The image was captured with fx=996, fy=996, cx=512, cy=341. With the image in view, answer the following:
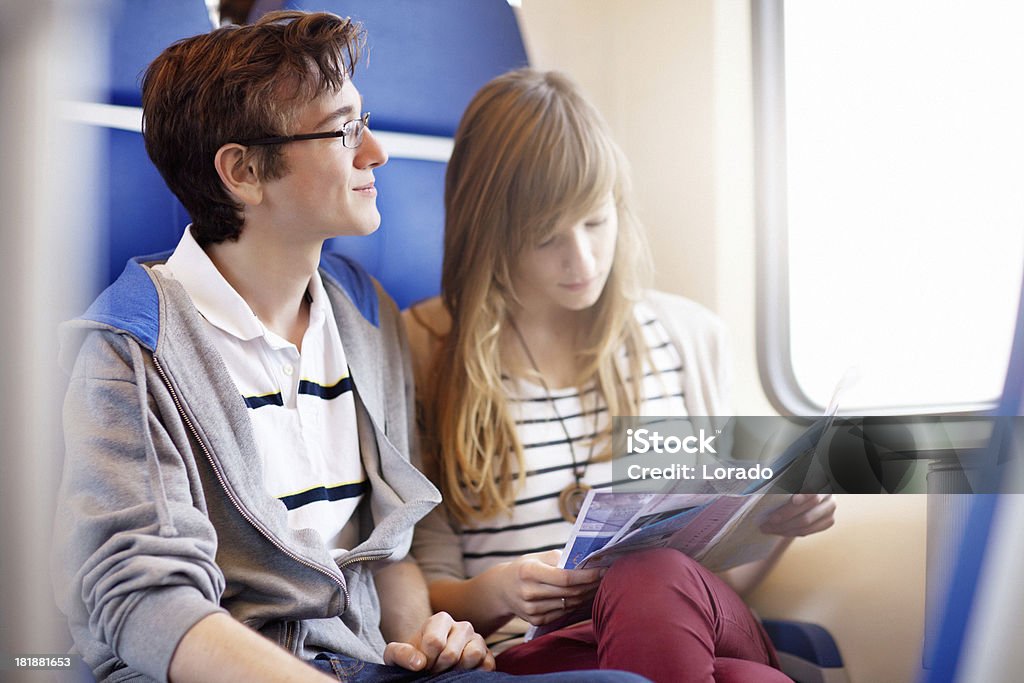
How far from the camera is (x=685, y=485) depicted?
1.46 meters

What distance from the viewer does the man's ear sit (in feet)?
4.42

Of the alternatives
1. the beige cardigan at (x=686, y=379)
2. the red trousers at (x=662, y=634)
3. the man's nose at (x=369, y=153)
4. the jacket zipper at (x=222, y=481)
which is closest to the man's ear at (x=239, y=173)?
the man's nose at (x=369, y=153)

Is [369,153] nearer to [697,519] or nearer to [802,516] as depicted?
[697,519]

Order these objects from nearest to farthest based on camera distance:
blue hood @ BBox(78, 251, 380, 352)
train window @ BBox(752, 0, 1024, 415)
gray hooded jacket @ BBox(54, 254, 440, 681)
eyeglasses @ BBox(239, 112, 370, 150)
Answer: gray hooded jacket @ BBox(54, 254, 440, 681)
blue hood @ BBox(78, 251, 380, 352)
eyeglasses @ BBox(239, 112, 370, 150)
train window @ BBox(752, 0, 1024, 415)

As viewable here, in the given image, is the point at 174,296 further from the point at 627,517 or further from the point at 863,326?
the point at 863,326

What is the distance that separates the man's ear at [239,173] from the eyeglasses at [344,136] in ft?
0.07

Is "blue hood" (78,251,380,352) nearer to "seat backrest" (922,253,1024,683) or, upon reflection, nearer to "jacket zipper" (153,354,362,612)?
"jacket zipper" (153,354,362,612)

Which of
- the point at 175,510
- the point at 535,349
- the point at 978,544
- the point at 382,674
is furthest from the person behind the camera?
the point at 535,349

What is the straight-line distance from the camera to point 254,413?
1.34 meters

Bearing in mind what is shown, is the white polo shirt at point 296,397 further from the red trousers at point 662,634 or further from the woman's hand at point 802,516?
the woman's hand at point 802,516

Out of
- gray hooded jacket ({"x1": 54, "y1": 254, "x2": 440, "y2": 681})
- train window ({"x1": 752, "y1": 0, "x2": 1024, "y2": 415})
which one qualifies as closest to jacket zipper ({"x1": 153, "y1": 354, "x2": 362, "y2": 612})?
gray hooded jacket ({"x1": 54, "y1": 254, "x2": 440, "y2": 681})

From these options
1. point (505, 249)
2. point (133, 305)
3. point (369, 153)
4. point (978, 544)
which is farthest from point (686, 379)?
point (133, 305)

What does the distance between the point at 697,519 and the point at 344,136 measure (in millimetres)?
717

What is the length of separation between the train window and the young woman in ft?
0.67
